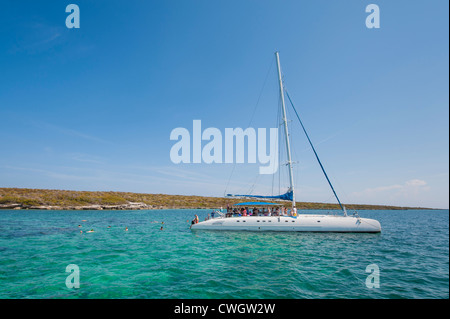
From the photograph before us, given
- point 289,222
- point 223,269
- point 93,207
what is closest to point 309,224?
point 289,222

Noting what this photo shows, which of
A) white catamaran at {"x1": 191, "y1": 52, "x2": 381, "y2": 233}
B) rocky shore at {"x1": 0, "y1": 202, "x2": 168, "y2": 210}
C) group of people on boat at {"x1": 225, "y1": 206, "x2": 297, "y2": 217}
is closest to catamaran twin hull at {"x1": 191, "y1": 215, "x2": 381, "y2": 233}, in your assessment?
white catamaran at {"x1": 191, "y1": 52, "x2": 381, "y2": 233}

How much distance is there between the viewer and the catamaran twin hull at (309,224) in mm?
27911

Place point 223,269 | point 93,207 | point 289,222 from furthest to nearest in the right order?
point 93,207 → point 289,222 → point 223,269

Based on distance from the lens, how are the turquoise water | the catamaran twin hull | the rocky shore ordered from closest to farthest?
1. the turquoise water
2. the catamaran twin hull
3. the rocky shore

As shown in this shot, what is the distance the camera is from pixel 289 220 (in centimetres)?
2869

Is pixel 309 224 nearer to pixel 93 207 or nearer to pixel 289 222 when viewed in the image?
pixel 289 222

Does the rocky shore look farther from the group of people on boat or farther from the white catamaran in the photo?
the group of people on boat

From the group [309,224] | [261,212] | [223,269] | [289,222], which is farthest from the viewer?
[261,212]

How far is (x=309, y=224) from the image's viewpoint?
28.2 meters

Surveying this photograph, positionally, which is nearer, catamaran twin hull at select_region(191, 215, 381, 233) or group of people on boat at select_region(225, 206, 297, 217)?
catamaran twin hull at select_region(191, 215, 381, 233)

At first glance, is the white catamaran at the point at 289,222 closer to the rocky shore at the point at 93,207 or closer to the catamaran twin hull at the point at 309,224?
the catamaran twin hull at the point at 309,224

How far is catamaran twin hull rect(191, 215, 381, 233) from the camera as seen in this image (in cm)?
2791
